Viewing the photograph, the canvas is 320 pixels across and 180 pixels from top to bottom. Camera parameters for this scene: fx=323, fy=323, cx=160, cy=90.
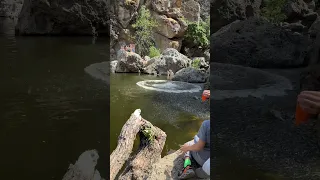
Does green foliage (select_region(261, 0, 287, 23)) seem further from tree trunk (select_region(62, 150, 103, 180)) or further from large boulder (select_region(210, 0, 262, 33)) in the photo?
tree trunk (select_region(62, 150, 103, 180))

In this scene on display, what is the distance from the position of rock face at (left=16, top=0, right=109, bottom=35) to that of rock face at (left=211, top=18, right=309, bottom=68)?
503 mm

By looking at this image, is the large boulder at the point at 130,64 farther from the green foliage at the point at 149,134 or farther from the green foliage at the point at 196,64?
the green foliage at the point at 149,134

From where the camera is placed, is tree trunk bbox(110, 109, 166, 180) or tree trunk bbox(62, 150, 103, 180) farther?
tree trunk bbox(110, 109, 166, 180)

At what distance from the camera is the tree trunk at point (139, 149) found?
3.98 meters

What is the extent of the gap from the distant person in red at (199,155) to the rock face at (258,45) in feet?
6.26

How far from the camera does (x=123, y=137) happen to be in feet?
14.5

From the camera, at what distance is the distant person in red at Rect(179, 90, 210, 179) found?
10.1ft

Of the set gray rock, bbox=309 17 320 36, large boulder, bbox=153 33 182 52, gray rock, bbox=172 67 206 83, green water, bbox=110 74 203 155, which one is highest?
gray rock, bbox=309 17 320 36

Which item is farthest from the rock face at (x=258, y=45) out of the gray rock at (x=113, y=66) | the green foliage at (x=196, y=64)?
the gray rock at (x=113, y=66)

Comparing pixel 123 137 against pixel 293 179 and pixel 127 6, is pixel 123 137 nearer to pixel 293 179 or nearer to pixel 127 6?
pixel 293 179

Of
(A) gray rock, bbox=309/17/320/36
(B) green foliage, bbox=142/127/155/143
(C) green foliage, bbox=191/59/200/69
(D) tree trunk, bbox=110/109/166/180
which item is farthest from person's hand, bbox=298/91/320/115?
(C) green foliage, bbox=191/59/200/69

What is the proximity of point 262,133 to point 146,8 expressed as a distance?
15285mm

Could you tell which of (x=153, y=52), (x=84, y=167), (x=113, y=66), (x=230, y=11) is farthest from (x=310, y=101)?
(x=153, y=52)

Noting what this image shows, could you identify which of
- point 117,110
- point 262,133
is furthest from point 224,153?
point 117,110
